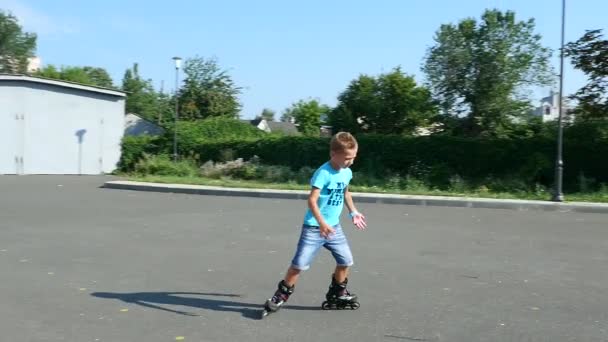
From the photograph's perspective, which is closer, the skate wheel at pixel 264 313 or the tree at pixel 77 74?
the skate wheel at pixel 264 313

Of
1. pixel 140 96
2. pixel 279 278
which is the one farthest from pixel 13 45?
pixel 279 278

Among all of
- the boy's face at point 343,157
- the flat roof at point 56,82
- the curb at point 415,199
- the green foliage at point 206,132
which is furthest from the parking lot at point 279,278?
the flat roof at point 56,82

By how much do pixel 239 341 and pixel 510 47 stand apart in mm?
24649

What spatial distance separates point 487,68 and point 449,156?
18.0 ft

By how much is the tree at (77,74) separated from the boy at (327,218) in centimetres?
5159

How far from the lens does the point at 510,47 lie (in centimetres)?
2622

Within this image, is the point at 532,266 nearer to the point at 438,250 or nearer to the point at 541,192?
the point at 438,250

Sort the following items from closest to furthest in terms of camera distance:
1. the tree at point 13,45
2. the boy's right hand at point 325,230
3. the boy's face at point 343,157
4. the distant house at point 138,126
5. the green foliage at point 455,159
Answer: the boy's right hand at point 325,230 < the boy's face at point 343,157 < the green foliage at point 455,159 < the distant house at point 138,126 < the tree at point 13,45

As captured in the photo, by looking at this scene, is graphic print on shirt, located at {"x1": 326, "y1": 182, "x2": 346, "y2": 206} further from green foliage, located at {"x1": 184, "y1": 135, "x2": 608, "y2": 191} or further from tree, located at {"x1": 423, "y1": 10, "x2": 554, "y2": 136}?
tree, located at {"x1": 423, "y1": 10, "x2": 554, "y2": 136}

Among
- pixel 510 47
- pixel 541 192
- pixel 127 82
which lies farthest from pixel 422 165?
pixel 127 82

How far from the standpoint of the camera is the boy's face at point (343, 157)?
16.6ft

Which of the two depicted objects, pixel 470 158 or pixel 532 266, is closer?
pixel 532 266

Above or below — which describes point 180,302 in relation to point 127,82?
below

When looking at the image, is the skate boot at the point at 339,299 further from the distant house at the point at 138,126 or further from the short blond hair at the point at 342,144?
the distant house at the point at 138,126
